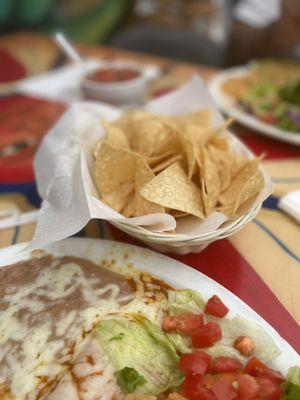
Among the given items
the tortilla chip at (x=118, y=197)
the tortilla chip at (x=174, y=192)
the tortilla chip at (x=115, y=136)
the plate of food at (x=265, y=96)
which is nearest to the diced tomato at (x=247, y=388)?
the tortilla chip at (x=174, y=192)

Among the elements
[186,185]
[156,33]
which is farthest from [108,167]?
[156,33]

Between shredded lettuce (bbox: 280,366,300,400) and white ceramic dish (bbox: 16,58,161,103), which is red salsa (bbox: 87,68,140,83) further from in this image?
shredded lettuce (bbox: 280,366,300,400)

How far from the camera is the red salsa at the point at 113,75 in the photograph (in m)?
2.33

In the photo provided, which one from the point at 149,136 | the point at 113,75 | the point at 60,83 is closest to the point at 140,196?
the point at 149,136

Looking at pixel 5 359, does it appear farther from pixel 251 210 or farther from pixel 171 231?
pixel 251 210

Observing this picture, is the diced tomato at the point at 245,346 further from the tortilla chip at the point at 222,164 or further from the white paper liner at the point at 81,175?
the tortilla chip at the point at 222,164

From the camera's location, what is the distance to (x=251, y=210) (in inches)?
49.0

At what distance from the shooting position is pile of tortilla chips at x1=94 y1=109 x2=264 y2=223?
128 centimetres

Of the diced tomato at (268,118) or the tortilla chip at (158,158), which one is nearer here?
the tortilla chip at (158,158)

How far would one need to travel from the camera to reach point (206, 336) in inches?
39.8

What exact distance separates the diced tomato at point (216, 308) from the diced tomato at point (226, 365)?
0.12 m

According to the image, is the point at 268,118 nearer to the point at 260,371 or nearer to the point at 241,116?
the point at 241,116

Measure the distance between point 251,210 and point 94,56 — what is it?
219 cm

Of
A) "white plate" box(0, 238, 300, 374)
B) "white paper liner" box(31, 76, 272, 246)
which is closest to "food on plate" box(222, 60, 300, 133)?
"white paper liner" box(31, 76, 272, 246)
